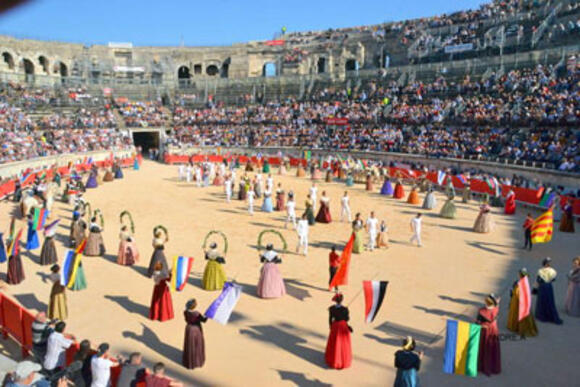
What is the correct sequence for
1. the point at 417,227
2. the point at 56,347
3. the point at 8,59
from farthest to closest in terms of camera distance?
the point at 8,59 < the point at 417,227 < the point at 56,347

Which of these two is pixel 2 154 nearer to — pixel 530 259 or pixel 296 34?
pixel 530 259

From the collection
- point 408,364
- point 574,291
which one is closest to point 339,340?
point 408,364

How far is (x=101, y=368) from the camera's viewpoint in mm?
7246

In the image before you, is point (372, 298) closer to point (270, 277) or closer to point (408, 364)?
point (408, 364)

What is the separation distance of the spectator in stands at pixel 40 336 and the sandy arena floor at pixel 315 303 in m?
1.45

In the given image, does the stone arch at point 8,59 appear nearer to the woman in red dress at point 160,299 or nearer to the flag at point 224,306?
the woman in red dress at point 160,299

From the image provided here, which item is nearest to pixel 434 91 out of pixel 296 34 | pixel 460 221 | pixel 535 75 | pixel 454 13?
pixel 535 75

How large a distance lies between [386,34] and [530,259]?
46469 millimetres

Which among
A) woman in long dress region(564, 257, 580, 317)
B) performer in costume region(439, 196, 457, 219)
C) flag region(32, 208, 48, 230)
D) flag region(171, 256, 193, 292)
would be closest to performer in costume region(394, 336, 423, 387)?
flag region(171, 256, 193, 292)

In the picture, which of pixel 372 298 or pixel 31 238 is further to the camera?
pixel 31 238

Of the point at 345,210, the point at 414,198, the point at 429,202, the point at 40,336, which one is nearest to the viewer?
the point at 40,336

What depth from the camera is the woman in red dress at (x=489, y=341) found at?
8.38m

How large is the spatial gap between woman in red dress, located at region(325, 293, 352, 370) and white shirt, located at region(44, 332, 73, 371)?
4.65m

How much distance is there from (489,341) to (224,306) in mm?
4966
